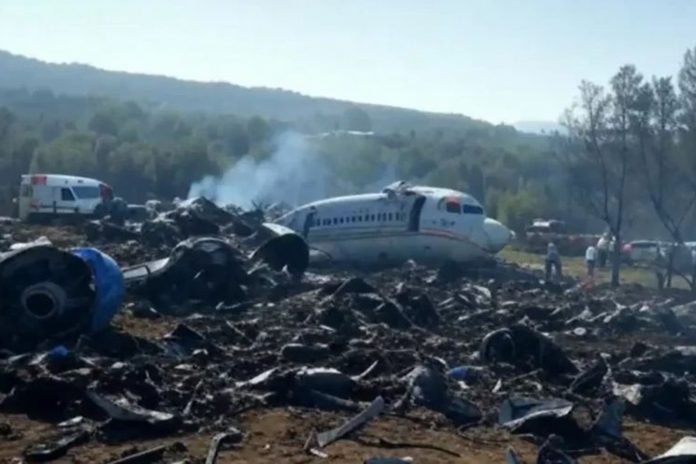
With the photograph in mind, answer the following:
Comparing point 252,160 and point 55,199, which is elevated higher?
point 252,160

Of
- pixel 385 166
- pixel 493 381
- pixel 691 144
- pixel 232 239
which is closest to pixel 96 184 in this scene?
pixel 232 239

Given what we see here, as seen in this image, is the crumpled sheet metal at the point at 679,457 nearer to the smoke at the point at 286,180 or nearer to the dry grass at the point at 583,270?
the dry grass at the point at 583,270

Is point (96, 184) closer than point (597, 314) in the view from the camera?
No

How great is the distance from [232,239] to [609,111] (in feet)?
41.9

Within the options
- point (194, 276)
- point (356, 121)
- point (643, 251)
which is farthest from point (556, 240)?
point (356, 121)

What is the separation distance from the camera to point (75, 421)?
10438 millimetres

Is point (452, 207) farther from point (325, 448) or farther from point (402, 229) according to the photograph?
point (325, 448)

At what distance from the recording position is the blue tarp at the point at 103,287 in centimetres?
1521

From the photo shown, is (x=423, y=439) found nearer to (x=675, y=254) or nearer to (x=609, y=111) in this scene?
(x=609, y=111)

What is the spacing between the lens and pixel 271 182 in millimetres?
72812

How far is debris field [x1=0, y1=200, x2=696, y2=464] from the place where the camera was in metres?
10.2

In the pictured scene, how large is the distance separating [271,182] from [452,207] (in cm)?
4044

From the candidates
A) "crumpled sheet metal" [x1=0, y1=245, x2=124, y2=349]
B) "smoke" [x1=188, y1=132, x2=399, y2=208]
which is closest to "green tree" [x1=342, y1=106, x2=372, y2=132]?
"smoke" [x1=188, y1=132, x2=399, y2=208]

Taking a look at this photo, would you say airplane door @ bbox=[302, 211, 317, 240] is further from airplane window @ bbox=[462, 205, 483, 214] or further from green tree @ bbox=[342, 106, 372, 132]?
green tree @ bbox=[342, 106, 372, 132]
